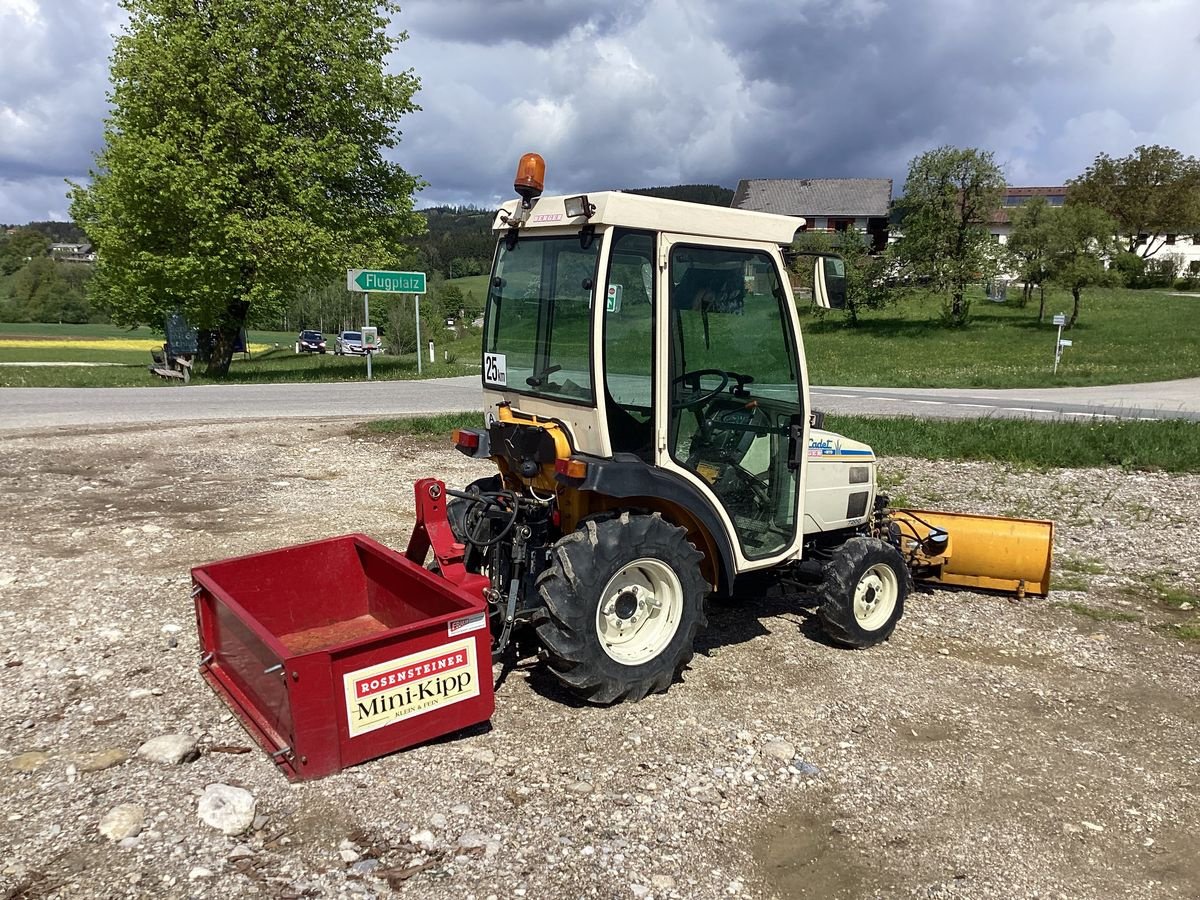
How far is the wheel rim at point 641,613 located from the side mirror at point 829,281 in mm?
1726

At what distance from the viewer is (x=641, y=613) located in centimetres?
439

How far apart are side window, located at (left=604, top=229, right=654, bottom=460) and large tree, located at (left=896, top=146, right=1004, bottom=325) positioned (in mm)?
38910

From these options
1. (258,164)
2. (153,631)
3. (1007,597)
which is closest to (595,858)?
(153,631)

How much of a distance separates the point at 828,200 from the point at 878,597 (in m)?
67.7

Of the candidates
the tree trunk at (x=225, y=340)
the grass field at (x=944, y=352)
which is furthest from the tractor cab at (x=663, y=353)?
the tree trunk at (x=225, y=340)

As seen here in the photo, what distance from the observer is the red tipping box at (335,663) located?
349 centimetres

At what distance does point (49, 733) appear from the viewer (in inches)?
153

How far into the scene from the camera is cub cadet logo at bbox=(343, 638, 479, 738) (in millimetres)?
3559

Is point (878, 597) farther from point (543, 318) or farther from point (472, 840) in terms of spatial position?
point (472, 840)

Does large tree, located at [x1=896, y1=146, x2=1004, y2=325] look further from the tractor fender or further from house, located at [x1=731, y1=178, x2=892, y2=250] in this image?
the tractor fender

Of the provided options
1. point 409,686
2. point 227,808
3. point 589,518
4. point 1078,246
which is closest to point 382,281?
point 589,518

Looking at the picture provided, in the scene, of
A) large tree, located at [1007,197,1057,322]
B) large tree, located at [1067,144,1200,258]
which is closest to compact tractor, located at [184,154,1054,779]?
large tree, located at [1007,197,1057,322]

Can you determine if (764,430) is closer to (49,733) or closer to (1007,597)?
(1007,597)

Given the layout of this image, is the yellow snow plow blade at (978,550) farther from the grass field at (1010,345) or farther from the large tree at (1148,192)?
the large tree at (1148,192)
